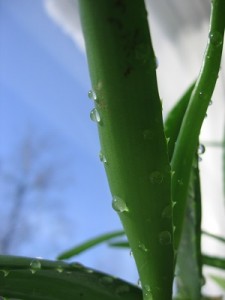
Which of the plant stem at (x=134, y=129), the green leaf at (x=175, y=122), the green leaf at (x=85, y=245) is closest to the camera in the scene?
the plant stem at (x=134, y=129)

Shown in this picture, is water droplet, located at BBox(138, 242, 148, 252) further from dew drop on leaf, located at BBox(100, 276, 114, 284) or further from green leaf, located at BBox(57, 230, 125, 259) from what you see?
green leaf, located at BBox(57, 230, 125, 259)

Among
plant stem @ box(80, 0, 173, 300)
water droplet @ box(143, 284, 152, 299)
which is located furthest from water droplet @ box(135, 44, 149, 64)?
water droplet @ box(143, 284, 152, 299)

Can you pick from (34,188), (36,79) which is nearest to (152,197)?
(34,188)

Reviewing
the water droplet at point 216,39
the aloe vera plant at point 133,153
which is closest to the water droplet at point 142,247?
A: the aloe vera plant at point 133,153

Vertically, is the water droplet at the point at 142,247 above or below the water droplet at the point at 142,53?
below

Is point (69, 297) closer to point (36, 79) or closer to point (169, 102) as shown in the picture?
point (169, 102)

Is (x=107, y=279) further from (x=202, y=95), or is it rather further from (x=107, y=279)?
(x=202, y=95)

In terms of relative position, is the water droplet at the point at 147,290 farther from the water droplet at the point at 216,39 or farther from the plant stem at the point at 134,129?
the water droplet at the point at 216,39
